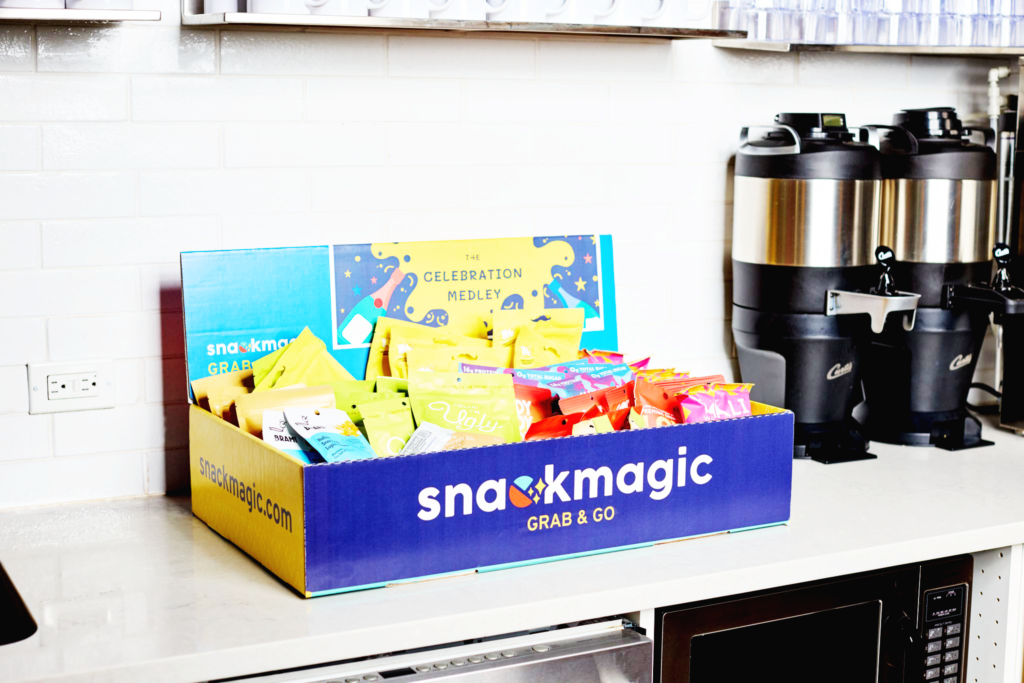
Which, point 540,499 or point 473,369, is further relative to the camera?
point 473,369

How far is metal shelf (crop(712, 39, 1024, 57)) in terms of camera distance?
6.69 ft

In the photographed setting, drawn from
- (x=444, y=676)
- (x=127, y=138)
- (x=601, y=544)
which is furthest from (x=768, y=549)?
(x=127, y=138)

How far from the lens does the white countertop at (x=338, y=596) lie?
1.19 m

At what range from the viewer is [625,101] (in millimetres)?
2037

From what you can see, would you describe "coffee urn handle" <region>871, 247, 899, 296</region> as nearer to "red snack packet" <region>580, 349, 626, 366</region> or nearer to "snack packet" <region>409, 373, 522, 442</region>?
"red snack packet" <region>580, 349, 626, 366</region>

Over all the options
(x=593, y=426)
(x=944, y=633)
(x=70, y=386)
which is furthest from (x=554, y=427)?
(x=70, y=386)

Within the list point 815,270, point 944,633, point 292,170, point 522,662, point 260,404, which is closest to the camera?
point 522,662

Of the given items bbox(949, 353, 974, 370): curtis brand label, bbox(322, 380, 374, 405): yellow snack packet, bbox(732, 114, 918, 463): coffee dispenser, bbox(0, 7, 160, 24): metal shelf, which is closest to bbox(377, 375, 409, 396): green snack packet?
bbox(322, 380, 374, 405): yellow snack packet

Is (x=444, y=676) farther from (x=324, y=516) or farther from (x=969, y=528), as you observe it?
(x=969, y=528)

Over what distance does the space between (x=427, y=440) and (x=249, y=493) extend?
24 centimetres

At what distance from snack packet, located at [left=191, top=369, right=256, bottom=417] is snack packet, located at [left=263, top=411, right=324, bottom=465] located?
0.56ft

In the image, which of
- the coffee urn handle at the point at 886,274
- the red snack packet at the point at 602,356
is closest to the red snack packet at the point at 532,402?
the red snack packet at the point at 602,356

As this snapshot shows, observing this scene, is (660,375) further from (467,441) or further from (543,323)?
(467,441)

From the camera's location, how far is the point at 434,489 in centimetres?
133
